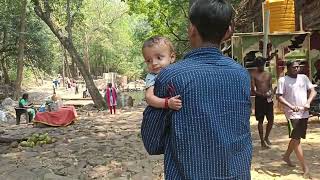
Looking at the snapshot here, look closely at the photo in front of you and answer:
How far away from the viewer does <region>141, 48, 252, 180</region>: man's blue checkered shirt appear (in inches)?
74.1

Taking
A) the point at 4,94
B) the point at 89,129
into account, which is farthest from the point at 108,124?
the point at 4,94

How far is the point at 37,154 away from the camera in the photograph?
9156 millimetres

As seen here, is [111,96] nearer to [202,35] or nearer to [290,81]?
[290,81]

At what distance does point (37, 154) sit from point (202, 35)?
7.81m

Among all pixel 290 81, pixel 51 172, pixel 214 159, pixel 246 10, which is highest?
pixel 246 10

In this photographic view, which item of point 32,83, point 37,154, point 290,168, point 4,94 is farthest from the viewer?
point 32,83

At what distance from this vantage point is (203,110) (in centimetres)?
188

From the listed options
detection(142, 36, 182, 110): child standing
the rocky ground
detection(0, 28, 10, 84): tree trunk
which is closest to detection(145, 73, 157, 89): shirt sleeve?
detection(142, 36, 182, 110): child standing

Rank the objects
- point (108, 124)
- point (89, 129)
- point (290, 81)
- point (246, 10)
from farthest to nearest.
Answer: point (246, 10), point (108, 124), point (89, 129), point (290, 81)

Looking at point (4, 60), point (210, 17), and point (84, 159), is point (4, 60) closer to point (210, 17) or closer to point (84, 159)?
point (84, 159)

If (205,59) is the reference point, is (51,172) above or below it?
below

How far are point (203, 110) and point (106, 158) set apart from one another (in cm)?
658

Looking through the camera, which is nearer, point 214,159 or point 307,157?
point 214,159

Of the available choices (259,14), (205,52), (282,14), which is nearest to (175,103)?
(205,52)
